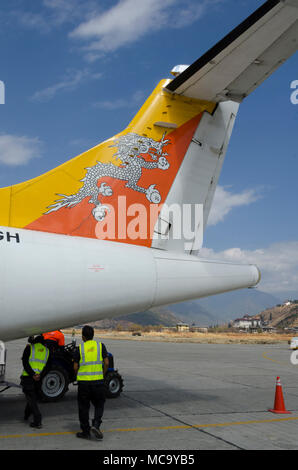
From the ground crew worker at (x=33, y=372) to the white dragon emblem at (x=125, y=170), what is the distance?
219 centimetres

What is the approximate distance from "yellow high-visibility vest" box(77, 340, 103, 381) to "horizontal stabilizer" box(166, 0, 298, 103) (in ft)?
13.5

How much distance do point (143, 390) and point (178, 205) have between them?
5124mm

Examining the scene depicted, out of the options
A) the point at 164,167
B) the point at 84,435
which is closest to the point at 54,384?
the point at 84,435

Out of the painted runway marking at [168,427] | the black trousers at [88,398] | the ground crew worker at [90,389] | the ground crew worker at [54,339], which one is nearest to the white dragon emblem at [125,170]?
the ground crew worker at [90,389]

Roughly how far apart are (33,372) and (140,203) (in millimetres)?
2999

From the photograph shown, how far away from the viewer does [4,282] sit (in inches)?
206

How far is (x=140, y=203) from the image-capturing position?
6754 mm

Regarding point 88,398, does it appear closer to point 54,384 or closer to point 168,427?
Answer: point 168,427

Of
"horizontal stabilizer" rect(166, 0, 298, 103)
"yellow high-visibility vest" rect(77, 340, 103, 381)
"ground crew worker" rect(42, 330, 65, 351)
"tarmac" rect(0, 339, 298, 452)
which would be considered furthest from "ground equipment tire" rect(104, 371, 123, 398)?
"horizontal stabilizer" rect(166, 0, 298, 103)

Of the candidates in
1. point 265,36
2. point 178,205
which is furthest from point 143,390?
point 265,36

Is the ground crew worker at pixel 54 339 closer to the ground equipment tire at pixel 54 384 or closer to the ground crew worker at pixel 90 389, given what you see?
the ground equipment tire at pixel 54 384

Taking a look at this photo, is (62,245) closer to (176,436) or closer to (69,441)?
(69,441)

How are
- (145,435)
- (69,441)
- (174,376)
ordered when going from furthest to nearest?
(174,376), (145,435), (69,441)

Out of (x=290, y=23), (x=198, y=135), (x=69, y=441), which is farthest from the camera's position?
(x=198, y=135)
